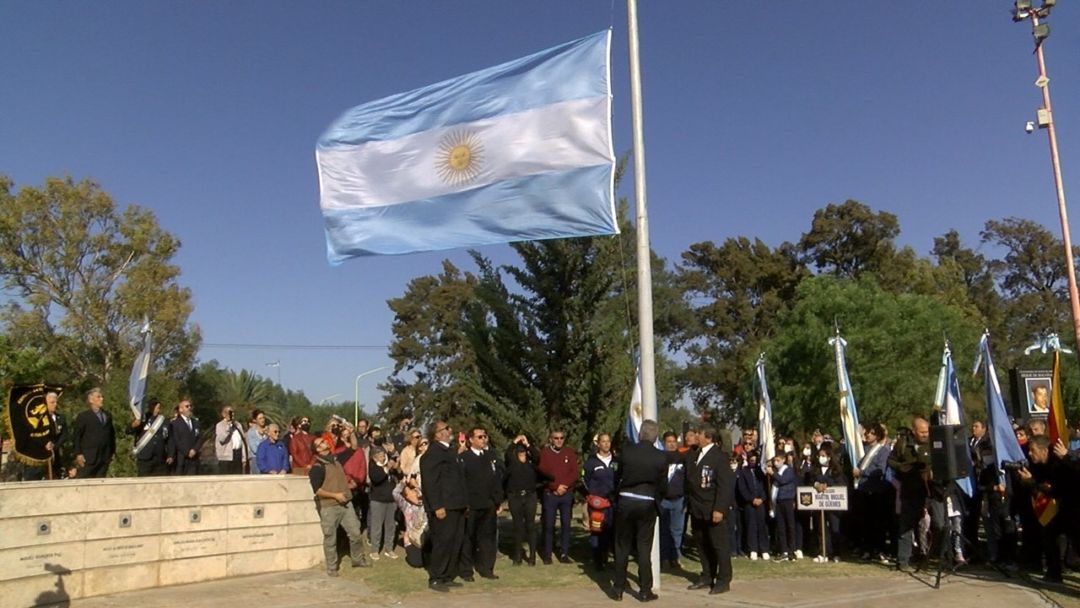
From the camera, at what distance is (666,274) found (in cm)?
5700

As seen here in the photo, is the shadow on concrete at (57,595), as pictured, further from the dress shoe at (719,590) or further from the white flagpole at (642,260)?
the dress shoe at (719,590)

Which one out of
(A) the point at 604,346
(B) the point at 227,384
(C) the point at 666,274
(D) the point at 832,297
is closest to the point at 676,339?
(C) the point at 666,274

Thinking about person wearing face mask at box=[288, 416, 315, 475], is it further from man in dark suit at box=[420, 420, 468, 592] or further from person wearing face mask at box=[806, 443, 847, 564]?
person wearing face mask at box=[806, 443, 847, 564]

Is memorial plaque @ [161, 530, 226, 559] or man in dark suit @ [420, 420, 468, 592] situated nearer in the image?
memorial plaque @ [161, 530, 226, 559]

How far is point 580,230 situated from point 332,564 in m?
5.31

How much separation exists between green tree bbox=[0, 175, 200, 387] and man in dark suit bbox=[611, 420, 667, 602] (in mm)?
33694

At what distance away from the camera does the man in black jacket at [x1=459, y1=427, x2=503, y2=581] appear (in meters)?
11.2

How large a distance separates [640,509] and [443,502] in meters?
2.48

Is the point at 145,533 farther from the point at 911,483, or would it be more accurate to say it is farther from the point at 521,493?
the point at 911,483

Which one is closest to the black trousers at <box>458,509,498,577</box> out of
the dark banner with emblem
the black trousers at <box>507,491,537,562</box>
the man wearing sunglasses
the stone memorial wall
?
the black trousers at <box>507,491,537,562</box>

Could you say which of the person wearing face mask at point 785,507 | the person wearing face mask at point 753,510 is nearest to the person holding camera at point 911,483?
the person wearing face mask at point 785,507

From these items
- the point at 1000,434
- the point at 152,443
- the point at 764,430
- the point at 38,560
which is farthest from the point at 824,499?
the point at 152,443

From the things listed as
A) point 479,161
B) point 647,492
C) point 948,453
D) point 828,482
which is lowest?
point 828,482

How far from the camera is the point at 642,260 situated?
402 inches
